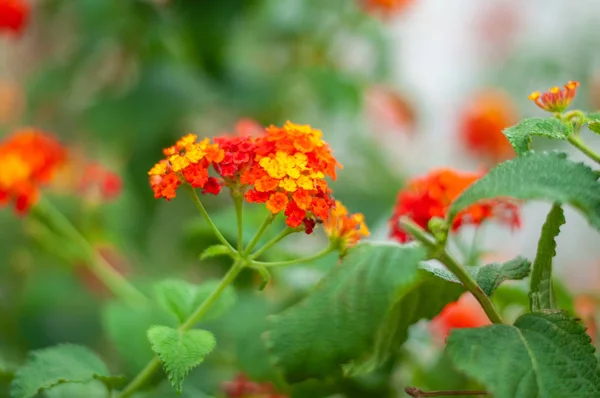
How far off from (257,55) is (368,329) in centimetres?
98

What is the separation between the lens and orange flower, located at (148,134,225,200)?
41 cm

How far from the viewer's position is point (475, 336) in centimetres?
38

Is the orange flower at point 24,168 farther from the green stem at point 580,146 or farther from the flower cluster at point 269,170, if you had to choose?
the green stem at point 580,146

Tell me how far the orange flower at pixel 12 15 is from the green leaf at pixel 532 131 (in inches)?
30.2

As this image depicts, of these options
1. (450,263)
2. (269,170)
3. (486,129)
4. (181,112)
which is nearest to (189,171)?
(269,170)

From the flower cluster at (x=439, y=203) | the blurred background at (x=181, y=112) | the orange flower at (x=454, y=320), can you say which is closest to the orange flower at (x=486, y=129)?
the blurred background at (x=181, y=112)

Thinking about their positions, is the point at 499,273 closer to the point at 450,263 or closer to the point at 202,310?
the point at 450,263

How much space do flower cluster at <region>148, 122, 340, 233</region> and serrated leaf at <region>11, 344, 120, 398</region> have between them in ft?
0.44

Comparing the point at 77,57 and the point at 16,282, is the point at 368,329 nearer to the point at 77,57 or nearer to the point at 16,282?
the point at 16,282

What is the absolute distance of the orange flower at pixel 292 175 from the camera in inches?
15.5

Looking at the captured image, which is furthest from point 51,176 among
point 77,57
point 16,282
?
point 77,57

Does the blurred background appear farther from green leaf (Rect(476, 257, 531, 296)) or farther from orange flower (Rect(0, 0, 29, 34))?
green leaf (Rect(476, 257, 531, 296))

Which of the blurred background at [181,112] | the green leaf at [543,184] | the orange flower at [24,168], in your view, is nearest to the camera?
the green leaf at [543,184]

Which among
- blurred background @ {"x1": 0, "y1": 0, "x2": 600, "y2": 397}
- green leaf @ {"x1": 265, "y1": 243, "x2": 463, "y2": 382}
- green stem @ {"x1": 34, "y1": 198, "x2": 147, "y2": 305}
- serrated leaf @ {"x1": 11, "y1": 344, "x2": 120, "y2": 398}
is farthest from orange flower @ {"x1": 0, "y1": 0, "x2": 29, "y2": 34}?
green leaf @ {"x1": 265, "y1": 243, "x2": 463, "y2": 382}
